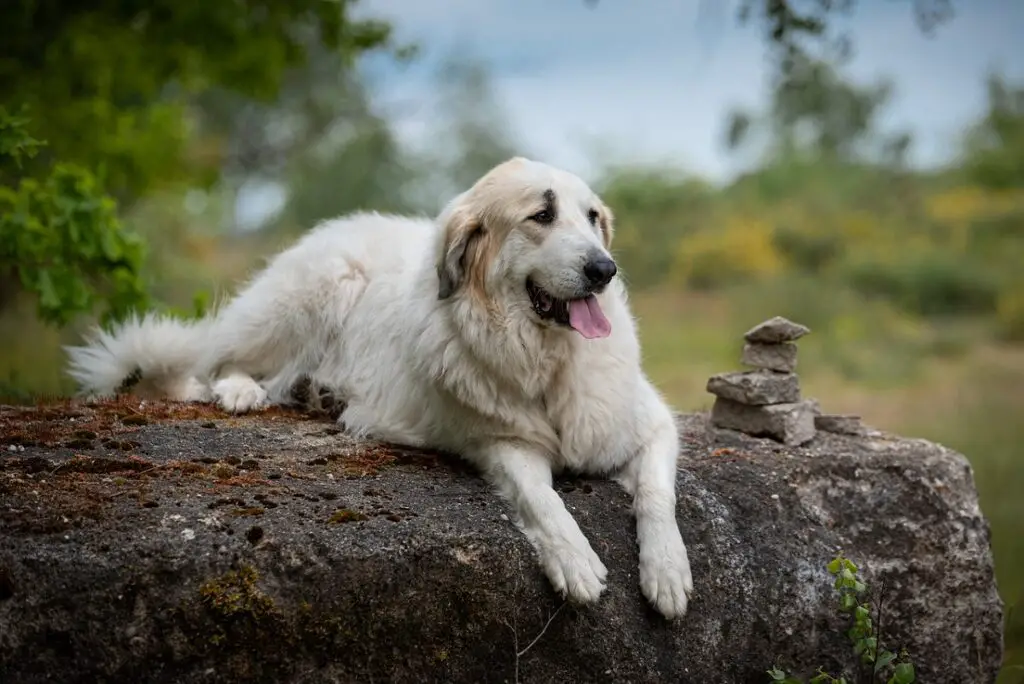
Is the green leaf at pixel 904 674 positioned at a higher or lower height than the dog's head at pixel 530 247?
lower

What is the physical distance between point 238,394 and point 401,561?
5.86ft

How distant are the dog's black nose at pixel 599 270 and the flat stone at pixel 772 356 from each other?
4.70ft

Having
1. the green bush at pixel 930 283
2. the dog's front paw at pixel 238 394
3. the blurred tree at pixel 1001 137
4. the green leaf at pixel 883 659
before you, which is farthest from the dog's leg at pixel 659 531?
the blurred tree at pixel 1001 137

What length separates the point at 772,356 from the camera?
15.0 ft

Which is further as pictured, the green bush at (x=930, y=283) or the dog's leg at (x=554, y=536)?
the green bush at (x=930, y=283)

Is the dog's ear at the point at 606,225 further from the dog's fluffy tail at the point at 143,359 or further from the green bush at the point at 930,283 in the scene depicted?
the green bush at the point at 930,283

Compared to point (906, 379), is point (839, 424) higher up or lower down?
lower down

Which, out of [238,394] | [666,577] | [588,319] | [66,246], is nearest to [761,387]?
[588,319]

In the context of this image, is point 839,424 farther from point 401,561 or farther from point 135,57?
point 135,57

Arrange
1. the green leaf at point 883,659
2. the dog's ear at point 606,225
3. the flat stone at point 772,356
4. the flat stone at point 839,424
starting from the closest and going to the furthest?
the green leaf at point 883,659 < the dog's ear at point 606,225 < the flat stone at point 772,356 < the flat stone at point 839,424

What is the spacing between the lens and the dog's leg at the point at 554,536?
3189 millimetres

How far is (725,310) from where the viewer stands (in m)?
12.0

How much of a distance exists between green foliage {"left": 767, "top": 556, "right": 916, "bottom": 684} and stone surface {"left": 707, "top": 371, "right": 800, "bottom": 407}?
936 millimetres

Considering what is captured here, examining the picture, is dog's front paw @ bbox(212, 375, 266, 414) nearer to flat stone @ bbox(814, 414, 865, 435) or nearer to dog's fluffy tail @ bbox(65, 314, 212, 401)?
dog's fluffy tail @ bbox(65, 314, 212, 401)
